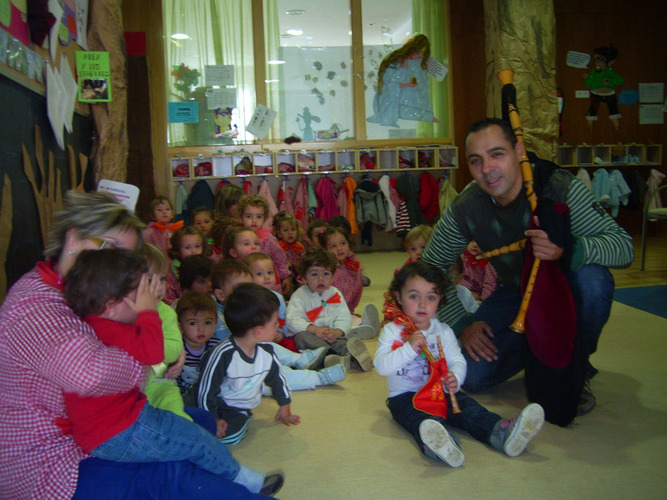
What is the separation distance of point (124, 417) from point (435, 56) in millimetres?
6928

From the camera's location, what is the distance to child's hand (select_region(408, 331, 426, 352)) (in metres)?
2.01

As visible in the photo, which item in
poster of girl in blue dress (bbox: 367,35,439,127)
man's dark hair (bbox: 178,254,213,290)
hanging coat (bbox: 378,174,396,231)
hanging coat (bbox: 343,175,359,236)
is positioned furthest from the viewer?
poster of girl in blue dress (bbox: 367,35,439,127)

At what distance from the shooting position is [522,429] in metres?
1.82

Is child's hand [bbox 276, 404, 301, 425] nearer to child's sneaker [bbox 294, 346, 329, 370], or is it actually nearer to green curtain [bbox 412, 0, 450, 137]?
child's sneaker [bbox 294, 346, 329, 370]

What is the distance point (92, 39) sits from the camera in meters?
3.20

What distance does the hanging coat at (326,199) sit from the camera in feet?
22.8

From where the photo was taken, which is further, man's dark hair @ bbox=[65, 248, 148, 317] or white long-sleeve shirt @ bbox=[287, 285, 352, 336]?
white long-sleeve shirt @ bbox=[287, 285, 352, 336]

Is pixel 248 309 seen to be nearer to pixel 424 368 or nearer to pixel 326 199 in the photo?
pixel 424 368

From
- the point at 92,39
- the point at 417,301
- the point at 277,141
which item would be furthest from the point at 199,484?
the point at 277,141

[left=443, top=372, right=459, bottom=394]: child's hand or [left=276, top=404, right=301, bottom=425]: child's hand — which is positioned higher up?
[left=443, top=372, right=459, bottom=394]: child's hand

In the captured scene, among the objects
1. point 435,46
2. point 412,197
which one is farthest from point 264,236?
point 435,46

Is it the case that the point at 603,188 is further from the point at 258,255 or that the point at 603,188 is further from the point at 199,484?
the point at 199,484

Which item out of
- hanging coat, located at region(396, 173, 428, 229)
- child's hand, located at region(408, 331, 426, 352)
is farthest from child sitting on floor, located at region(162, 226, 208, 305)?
hanging coat, located at region(396, 173, 428, 229)

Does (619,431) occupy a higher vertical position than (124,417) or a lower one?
lower
